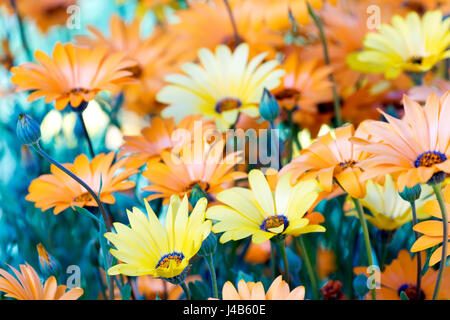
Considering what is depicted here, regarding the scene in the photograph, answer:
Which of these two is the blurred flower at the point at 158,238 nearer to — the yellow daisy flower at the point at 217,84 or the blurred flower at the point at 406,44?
the yellow daisy flower at the point at 217,84

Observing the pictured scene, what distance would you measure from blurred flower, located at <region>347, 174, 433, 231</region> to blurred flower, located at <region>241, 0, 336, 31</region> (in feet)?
0.68

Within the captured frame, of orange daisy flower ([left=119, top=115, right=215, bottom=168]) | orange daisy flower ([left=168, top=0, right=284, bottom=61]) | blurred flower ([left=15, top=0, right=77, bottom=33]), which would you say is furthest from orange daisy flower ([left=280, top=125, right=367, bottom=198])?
blurred flower ([left=15, top=0, right=77, bottom=33])

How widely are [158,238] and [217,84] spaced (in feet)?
0.75

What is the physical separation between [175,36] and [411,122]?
1.38 feet

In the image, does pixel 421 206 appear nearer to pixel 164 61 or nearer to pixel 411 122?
pixel 411 122

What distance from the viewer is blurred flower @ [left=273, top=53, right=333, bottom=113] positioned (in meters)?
0.60

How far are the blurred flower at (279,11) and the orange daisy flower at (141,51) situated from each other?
11cm

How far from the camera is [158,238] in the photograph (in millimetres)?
402

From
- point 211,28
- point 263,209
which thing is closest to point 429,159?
point 263,209

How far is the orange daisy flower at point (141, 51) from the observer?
2.27ft

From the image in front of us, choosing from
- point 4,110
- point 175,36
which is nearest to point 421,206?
point 175,36

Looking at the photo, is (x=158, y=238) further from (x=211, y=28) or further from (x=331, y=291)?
(x=211, y=28)

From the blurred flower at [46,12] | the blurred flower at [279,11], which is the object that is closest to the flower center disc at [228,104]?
the blurred flower at [279,11]

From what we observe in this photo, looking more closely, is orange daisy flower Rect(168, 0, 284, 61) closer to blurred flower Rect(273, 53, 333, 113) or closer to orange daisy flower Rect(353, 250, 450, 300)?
blurred flower Rect(273, 53, 333, 113)
